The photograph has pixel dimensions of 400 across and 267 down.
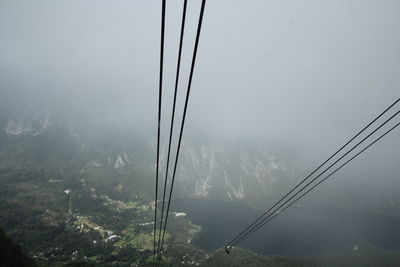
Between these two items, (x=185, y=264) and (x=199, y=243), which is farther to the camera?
(x=199, y=243)

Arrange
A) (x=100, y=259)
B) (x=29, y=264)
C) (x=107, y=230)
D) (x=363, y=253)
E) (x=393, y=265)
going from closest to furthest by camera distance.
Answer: (x=29, y=264)
(x=100, y=259)
(x=393, y=265)
(x=363, y=253)
(x=107, y=230)

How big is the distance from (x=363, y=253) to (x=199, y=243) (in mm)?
129116

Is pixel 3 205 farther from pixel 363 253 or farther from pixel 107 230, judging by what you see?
pixel 363 253

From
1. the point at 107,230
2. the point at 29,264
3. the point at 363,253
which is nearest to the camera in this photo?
the point at 29,264

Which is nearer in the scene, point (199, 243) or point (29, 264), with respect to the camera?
point (29, 264)

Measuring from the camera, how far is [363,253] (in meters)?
169

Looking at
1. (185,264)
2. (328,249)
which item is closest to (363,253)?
(328,249)

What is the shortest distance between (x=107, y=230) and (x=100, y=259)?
182 ft

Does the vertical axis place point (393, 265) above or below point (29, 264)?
above

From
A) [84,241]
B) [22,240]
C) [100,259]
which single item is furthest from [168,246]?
Answer: [22,240]

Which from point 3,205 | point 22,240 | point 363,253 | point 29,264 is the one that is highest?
point 3,205

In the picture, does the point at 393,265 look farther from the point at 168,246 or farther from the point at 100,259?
the point at 100,259

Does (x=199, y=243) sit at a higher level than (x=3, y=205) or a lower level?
lower

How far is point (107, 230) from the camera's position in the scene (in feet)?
604
